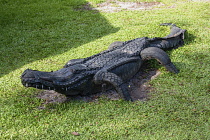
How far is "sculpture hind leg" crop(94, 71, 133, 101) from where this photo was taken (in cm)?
432

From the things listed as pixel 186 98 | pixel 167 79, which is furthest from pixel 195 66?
pixel 186 98

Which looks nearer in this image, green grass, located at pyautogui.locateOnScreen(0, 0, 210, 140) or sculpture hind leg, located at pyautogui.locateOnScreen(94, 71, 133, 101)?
green grass, located at pyautogui.locateOnScreen(0, 0, 210, 140)

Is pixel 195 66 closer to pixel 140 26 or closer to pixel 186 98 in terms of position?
pixel 186 98

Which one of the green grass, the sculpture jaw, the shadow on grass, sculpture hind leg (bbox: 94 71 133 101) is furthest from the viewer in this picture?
the shadow on grass

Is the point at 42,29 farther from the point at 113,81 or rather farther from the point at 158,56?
the point at 113,81

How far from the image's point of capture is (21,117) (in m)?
3.98

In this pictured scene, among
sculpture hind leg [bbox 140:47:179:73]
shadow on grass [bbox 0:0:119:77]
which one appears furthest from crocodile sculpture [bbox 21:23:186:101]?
shadow on grass [bbox 0:0:119:77]

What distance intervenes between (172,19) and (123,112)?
16.4ft

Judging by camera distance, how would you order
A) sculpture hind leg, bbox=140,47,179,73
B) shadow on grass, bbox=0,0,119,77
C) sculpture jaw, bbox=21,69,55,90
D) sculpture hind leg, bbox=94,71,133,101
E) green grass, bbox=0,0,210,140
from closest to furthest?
green grass, bbox=0,0,210,140 < sculpture jaw, bbox=21,69,55,90 < sculpture hind leg, bbox=94,71,133,101 < sculpture hind leg, bbox=140,47,179,73 < shadow on grass, bbox=0,0,119,77

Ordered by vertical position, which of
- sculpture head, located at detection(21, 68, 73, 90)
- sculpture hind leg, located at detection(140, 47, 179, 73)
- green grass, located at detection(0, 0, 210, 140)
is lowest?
green grass, located at detection(0, 0, 210, 140)

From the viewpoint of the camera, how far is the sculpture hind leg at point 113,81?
4316mm

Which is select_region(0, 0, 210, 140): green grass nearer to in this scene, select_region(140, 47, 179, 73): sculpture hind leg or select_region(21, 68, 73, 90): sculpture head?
select_region(140, 47, 179, 73): sculpture hind leg

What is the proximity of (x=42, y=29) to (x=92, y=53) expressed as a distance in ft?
8.79

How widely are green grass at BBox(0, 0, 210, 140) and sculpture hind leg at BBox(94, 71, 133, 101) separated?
0.14m
